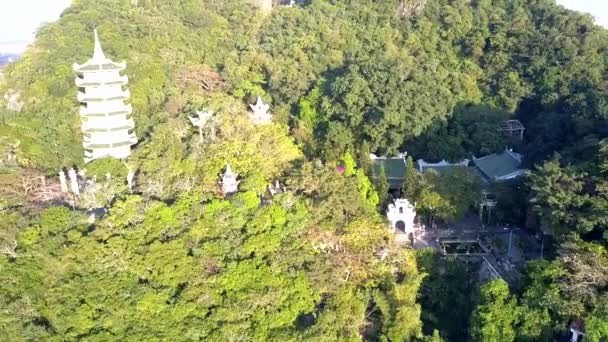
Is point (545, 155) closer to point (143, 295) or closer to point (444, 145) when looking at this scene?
point (444, 145)

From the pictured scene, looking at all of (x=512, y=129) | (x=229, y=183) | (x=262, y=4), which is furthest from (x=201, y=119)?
(x=262, y=4)

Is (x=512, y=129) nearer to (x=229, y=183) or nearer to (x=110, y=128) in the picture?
(x=229, y=183)

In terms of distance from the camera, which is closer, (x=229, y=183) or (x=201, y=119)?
(x=229, y=183)

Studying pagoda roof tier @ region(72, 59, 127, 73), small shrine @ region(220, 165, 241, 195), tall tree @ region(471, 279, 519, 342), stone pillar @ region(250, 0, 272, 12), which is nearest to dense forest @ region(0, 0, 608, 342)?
tall tree @ region(471, 279, 519, 342)

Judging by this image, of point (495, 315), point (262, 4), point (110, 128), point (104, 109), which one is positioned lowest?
point (495, 315)

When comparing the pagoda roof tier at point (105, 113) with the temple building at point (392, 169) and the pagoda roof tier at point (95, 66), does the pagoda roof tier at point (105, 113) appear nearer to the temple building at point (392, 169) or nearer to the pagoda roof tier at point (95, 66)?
the pagoda roof tier at point (95, 66)

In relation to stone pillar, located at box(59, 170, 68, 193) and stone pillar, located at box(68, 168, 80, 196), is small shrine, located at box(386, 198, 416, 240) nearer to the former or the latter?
stone pillar, located at box(68, 168, 80, 196)

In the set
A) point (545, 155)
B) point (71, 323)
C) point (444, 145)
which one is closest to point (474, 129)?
point (444, 145)
